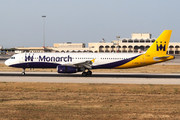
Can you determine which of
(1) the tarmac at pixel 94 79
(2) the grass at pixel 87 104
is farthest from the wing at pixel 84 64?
(2) the grass at pixel 87 104

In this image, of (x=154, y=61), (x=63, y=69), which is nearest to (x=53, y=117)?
(x=63, y=69)

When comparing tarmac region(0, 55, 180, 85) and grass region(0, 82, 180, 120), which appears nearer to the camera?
grass region(0, 82, 180, 120)

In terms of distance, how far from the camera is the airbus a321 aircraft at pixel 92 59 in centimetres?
4097

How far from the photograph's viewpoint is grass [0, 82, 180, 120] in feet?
51.3

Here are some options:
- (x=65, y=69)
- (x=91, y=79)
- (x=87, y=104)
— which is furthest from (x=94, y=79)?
(x=87, y=104)

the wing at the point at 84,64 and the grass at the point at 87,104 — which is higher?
the wing at the point at 84,64

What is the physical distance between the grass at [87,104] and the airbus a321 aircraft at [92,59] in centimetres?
1456

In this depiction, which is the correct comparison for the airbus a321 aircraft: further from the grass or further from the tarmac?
the grass

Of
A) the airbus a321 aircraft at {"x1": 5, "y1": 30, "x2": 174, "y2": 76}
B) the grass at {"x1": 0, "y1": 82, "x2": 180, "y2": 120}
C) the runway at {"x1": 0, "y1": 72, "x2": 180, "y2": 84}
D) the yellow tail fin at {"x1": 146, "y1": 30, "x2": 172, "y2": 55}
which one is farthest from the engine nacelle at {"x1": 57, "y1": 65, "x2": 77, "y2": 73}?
the yellow tail fin at {"x1": 146, "y1": 30, "x2": 172, "y2": 55}

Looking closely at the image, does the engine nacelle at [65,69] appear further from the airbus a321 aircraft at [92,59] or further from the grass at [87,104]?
the grass at [87,104]

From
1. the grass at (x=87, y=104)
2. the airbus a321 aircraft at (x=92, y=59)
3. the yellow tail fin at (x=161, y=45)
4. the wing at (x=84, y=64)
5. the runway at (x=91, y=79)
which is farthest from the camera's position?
the yellow tail fin at (x=161, y=45)

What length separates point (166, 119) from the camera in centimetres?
1498

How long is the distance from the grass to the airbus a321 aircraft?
14.6 metres

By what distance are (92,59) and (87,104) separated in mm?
22978
